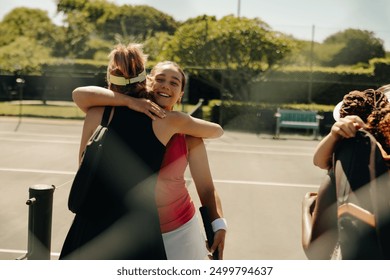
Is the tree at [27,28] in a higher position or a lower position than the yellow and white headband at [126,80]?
higher

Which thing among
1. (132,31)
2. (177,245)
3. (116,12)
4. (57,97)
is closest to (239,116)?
(57,97)

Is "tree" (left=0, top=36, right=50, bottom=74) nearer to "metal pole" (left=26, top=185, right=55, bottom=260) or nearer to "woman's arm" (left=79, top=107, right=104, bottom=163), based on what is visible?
"metal pole" (left=26, top=185, right=55, bottom=260)

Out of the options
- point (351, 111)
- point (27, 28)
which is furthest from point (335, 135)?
point (27, 28)

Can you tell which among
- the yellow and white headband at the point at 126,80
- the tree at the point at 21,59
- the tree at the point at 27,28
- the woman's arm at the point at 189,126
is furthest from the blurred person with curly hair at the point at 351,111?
the tree at the point at 27,28

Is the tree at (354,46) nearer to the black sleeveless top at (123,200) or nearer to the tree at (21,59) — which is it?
the tree at (21,59)

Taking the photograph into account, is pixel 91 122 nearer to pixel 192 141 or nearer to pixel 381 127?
pixel 192 141

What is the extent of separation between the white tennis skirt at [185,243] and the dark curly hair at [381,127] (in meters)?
0.93

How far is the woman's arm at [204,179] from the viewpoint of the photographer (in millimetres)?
2275

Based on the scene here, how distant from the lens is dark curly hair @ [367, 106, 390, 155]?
170cm

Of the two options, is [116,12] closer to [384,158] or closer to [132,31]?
[132,31]

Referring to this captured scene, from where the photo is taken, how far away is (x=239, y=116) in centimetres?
1577

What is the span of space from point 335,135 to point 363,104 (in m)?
0.22

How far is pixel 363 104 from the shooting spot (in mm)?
1780

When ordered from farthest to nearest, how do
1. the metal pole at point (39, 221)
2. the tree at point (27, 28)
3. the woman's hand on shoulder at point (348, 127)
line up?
the tree at point (27, 28) < the metal pole at point (39, 221) < the woman's hand on shoulder at point (348, 127)
